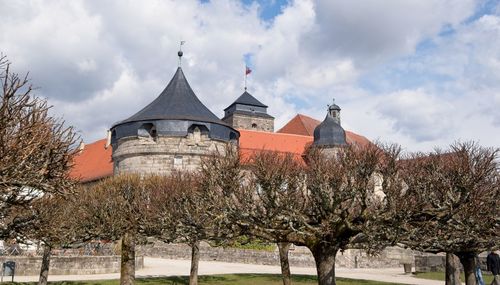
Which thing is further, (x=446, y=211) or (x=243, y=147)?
(x=243, y=147)

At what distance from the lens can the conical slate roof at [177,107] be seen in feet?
104

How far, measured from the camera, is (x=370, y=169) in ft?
42.8

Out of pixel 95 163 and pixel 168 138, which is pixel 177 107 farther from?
pixel 95 163

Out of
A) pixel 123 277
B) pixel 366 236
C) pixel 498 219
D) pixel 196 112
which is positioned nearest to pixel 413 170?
pixel 498 219

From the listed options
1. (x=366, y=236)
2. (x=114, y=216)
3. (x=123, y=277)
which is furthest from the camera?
(x=114, y=216)

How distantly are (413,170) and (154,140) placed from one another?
19.2 m

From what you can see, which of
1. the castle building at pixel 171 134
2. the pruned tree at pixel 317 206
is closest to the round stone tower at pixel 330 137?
the castle building at pixel 171 134

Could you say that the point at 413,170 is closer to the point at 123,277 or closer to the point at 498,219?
the point at 498,219

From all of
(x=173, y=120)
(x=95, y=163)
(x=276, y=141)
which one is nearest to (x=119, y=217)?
(x=173, y=120)

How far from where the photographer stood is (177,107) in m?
32.4

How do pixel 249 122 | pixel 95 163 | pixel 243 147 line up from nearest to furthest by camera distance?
pixel 243 147 < pixel 95 163 < pixel 249 122

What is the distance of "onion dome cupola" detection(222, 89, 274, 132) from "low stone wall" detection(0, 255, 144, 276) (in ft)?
124

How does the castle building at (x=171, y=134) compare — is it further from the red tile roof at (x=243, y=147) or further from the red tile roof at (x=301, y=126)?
the red tile roof at (x=301, y=126)

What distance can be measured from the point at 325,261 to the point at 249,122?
162 ft
